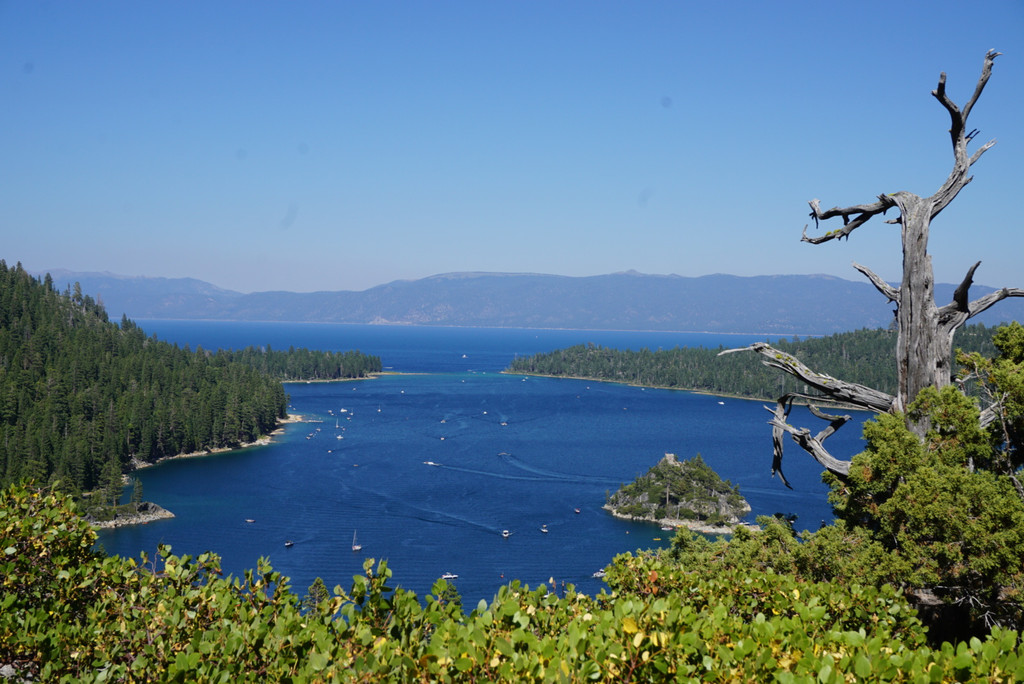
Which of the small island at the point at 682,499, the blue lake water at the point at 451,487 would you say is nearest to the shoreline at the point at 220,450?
the blue lake water at the point at 451,487

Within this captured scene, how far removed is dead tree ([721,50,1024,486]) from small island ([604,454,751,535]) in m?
44.8

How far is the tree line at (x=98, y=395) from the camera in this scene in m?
60.7

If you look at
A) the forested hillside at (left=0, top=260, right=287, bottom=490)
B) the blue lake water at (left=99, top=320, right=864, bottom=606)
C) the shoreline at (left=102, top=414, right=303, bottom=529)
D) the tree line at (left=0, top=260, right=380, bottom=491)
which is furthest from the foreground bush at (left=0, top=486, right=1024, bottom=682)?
the forested hillside at (left=0, top=260, right=287, bottom=490)

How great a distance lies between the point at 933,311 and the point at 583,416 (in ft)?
325

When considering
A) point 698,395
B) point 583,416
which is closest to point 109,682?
point 583,416

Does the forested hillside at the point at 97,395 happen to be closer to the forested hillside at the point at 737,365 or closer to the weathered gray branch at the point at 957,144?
the weathered gray branch at the point at 957,144

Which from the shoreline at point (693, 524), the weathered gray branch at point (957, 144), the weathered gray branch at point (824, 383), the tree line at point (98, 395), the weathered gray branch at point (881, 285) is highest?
the weathered gray branch at point (957, 144)

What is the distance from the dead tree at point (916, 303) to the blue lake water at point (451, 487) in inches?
560

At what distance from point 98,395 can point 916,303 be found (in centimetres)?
8545

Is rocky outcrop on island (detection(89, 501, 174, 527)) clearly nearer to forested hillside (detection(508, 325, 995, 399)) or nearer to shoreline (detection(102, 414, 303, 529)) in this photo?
shoreline (detection(102, 414, 303, 529))

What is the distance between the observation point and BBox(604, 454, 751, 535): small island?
177ft

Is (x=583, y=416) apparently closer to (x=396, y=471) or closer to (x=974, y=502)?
(x=396, y=471)

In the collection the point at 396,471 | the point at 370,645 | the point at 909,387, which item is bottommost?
the point at 396,471

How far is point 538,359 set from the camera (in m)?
179
